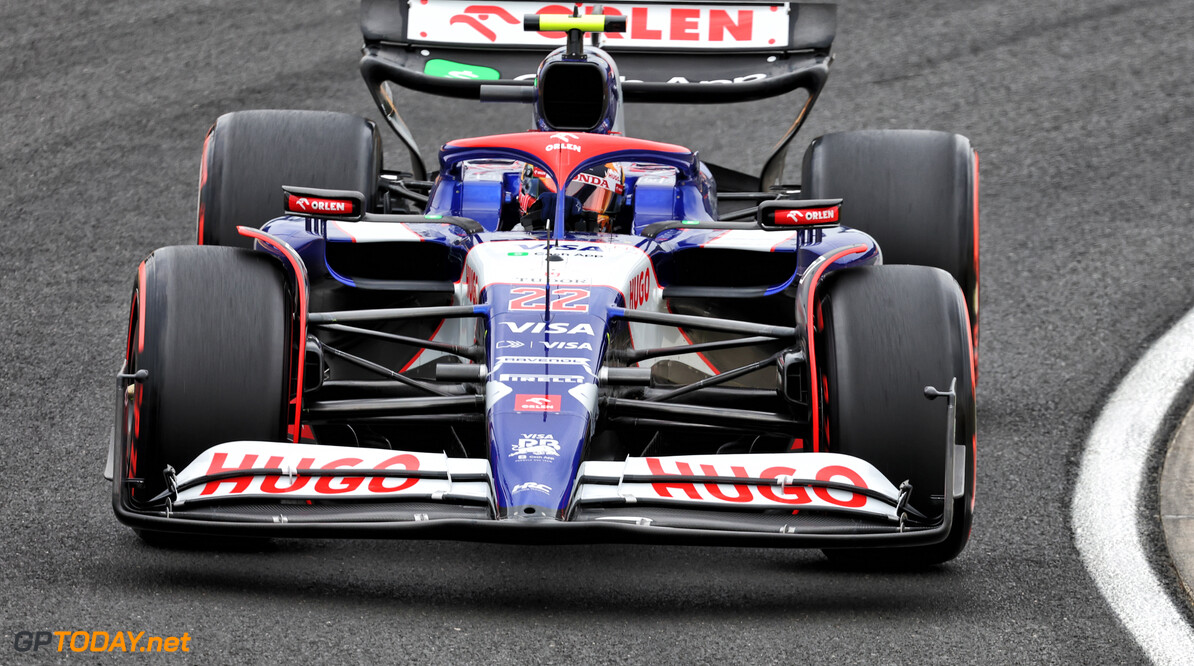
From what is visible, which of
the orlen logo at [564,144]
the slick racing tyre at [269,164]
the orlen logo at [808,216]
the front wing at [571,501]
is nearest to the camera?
the front wing at [571,501]

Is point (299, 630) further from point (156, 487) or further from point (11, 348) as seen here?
point (11, 348)

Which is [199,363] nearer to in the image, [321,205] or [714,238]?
[321,205]

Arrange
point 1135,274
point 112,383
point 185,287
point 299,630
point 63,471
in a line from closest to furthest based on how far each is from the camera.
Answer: point 299,630 < point 185,287 < point 63,471 < point 112,383 < point 1135,274

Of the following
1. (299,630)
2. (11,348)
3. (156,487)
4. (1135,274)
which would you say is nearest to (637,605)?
(299,630)

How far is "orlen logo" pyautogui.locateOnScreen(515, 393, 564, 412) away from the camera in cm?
500

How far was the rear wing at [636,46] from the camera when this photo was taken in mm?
8289

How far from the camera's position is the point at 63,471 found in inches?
241

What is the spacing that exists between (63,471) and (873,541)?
3031mm

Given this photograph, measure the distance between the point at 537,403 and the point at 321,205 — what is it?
120 centimetres

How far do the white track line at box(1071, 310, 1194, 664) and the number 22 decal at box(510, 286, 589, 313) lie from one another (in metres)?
1.82

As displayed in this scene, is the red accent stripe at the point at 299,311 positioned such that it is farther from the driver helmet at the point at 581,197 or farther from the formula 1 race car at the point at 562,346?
the driver helmet at the point at 581,197

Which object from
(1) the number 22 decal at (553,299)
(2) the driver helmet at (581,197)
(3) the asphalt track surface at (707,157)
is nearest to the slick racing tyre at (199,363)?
(3) the asphalt track surface at (707,157)

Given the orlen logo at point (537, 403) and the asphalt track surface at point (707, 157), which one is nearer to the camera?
the asphalt track surface at point (707, 157)

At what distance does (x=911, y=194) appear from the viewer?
23.1ft
